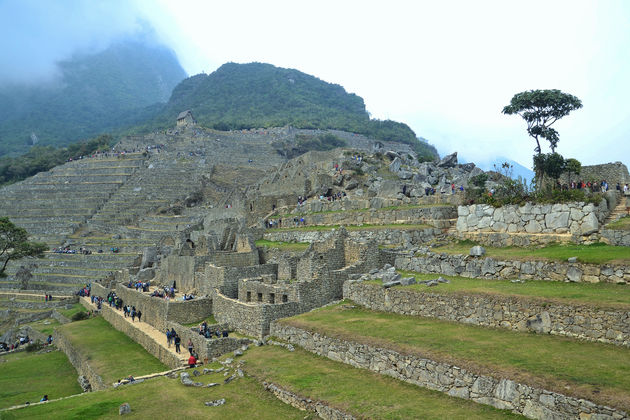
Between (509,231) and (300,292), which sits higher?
(509,231)

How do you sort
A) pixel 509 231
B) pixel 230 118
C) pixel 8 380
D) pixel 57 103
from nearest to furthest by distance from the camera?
pixel 509 231
pixel 8 380
pixel 230 118
pixel 57 103

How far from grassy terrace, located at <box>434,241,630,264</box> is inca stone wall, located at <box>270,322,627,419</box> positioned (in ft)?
21.4

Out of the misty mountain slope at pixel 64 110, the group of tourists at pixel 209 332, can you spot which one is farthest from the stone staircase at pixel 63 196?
the misty mountain slope at pixel 64 110

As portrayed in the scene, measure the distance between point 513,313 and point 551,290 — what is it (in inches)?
64.2

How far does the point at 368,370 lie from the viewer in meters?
12.7

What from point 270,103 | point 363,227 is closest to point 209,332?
point 363,227

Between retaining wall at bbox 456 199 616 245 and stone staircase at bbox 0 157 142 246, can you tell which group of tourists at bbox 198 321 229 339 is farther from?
stone staircase at bbox 0 157 142 246

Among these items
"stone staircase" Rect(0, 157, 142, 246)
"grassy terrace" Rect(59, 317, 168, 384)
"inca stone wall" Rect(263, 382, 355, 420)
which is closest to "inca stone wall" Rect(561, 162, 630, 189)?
"inca stone wall" Rect(263, 382, 355, 420)

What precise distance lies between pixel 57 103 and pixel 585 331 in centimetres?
19651

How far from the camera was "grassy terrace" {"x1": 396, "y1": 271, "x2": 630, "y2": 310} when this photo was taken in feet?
37.7

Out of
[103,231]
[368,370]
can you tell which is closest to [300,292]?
[368,370]

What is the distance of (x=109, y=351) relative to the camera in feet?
77.4

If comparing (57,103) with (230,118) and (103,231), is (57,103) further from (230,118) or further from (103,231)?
(103,231)

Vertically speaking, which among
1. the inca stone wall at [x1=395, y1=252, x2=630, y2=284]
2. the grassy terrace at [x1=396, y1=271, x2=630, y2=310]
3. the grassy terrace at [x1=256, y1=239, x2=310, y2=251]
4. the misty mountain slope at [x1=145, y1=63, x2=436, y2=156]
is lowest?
the grassy terrace at [x1=396, y1=271, x2=630, y2=310]
